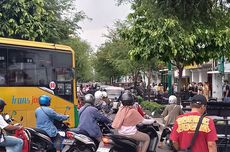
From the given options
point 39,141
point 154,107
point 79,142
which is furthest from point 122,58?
point 79,142

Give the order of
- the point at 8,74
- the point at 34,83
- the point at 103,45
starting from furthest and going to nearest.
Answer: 1. the point at 103,45
2. the point at 34,83
3. the point at 8,74

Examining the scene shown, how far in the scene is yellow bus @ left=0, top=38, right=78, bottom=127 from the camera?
13.7 meters

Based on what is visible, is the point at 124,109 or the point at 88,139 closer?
the point at 124,109

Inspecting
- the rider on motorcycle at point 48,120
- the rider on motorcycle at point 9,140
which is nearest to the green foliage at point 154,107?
the rider on motorcycle at point 48,120

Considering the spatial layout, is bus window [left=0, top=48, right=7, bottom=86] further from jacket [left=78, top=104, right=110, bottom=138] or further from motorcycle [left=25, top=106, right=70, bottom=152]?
jacket [left=78, top=104, right=110, bottom=138]

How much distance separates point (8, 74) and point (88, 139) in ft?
17.2

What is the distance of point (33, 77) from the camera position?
48.2 ft

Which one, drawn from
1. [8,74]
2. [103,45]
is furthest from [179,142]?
[103,45]

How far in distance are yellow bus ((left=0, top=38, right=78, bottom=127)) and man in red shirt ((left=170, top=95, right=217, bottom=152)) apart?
8.70m

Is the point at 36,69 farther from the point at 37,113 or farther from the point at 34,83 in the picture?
the point at 37,113

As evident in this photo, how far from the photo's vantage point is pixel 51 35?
22969 millimetres

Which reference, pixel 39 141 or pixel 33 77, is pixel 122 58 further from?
pixel 39 141

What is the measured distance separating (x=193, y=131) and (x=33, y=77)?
9788 millimetres

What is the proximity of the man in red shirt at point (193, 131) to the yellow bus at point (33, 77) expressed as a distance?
8703 millimetres
